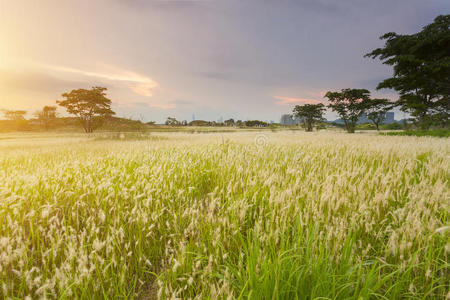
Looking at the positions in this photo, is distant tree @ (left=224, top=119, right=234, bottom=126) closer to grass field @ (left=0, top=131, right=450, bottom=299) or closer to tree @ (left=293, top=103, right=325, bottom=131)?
tree @ (left=293, top=103, right=325, bottom=131)

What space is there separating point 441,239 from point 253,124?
115 meters

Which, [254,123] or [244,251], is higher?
[254,123]

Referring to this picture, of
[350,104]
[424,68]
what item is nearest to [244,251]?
[424,68]

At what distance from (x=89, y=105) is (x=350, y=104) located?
5420 centimetres

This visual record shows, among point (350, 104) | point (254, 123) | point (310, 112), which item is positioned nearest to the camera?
point (350, 104)

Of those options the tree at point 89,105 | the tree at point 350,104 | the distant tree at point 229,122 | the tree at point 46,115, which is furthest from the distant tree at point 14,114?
the tree at point 350,104

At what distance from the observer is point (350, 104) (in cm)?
3866

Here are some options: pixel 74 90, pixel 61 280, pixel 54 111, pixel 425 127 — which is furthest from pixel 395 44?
pixel 54 111

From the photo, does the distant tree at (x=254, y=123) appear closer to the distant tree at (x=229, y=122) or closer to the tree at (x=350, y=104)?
the distant tree at (x=229, y=122)

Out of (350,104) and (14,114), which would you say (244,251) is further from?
(14,114)

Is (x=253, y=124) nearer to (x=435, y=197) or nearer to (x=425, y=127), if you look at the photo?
(x=425, y=127)

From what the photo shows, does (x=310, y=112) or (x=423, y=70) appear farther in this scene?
(x=310, y=112)

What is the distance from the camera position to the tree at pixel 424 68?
1917 cm

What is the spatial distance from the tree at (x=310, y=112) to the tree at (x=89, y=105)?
166ft
